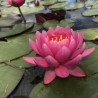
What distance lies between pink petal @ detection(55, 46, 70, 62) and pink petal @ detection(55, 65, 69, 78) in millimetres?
42

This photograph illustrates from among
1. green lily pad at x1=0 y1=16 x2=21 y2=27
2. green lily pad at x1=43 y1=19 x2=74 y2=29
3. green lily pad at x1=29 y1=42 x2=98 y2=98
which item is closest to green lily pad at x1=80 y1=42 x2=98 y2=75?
green lily pad at x1=29 y1=42 x2=98 y2=98

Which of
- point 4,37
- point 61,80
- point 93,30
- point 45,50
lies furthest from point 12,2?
point 61,80

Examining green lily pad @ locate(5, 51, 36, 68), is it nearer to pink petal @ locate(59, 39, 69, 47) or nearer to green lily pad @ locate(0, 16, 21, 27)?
Result: pink petal @ locate(59, 39, 69, 47)

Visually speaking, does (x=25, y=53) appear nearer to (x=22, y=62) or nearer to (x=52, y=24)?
(x=22, y=62)

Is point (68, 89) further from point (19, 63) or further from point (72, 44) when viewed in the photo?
point (19, 63)

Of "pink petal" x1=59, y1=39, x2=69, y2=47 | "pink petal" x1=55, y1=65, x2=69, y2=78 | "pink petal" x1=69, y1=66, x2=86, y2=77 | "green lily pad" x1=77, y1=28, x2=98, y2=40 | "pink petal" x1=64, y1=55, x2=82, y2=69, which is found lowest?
"green lily pad" x1=77, y1=28, x2=98, y2=40

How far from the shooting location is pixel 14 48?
43.5 inches

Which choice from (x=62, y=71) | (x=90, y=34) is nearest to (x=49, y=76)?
(x=62, y=71)

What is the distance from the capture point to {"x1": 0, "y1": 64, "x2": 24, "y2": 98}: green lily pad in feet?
2.37

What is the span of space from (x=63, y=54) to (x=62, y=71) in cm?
9

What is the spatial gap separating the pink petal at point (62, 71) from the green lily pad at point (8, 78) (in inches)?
9.2

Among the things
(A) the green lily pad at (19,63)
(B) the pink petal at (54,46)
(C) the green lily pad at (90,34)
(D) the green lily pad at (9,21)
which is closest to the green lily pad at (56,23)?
(C) the green lily pad at (90,34)

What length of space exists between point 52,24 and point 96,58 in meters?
0.80

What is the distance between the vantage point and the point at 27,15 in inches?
82.4
